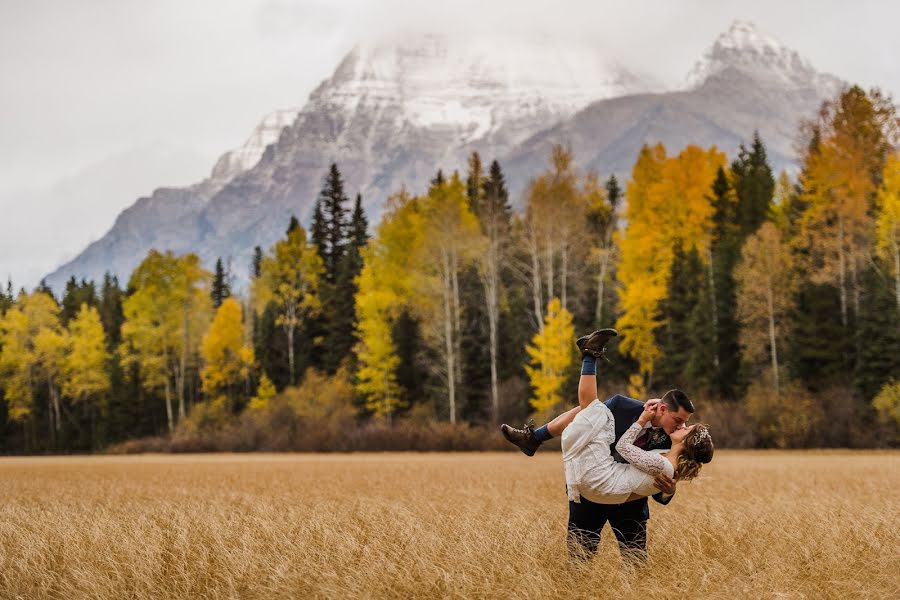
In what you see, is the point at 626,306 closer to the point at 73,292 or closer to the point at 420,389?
the point at 420,389

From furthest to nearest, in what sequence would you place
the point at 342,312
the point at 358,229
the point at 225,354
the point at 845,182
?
the point at 358,229, the point at 225,354, the point at 342,312, the point at 845,182

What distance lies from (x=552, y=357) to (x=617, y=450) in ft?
89.3

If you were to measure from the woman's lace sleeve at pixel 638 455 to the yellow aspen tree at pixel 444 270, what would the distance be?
30.6 metres

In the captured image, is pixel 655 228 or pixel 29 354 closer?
pixel 655 228

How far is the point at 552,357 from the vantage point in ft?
109

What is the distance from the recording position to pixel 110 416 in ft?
183

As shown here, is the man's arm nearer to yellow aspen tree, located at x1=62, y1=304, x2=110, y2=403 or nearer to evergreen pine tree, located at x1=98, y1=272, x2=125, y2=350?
yellow aspen tree, located at x1=62, y1=304, x2=110, y2=403

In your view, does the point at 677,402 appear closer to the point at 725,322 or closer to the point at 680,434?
the point at 680,434

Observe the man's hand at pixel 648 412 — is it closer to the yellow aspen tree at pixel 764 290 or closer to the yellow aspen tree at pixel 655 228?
the yellow aspen tree at pixel 764 290

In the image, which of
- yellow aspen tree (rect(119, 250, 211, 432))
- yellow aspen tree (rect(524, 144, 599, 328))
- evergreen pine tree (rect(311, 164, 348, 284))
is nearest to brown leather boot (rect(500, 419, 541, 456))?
yellow aspen tree (rect(524, 144, 599, 328))

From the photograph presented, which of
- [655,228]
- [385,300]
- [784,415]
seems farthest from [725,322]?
[385,300]

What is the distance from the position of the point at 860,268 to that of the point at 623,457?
31.4 metres

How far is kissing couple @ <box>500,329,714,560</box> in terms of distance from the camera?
5992mm

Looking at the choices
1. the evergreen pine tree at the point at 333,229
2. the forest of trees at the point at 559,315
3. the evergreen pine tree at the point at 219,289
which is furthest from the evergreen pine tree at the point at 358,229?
the evergreen pine tree at the point at 219,289
